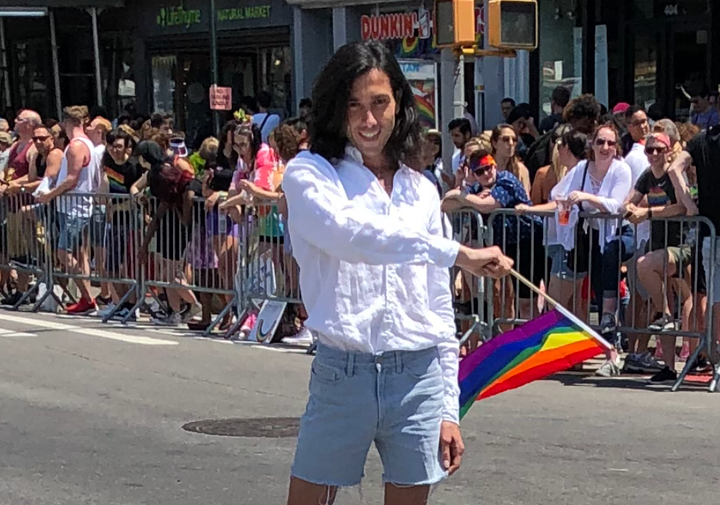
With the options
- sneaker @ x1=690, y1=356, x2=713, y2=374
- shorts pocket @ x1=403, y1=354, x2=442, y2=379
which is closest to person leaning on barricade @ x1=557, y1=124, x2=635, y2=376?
sneaker @ x1=690, y1=356, x2=713, y2=374

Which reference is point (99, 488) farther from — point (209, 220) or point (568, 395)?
point (209, 220)

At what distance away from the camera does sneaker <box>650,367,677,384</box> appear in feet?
31.8

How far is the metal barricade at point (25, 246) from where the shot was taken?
14656 mm

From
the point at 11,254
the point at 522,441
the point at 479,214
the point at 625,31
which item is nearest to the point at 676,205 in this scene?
the point at 479,214

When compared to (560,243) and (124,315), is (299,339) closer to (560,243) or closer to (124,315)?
(124,315)

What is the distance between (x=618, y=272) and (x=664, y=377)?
2.93ft

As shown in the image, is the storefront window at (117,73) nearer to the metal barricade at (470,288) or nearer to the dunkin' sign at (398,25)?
the dunkin' sign at (398,25)

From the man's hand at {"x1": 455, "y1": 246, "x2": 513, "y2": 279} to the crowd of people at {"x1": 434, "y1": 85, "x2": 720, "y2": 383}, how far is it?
19.2 ft

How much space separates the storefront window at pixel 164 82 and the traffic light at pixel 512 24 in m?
16.7

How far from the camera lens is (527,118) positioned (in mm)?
16422

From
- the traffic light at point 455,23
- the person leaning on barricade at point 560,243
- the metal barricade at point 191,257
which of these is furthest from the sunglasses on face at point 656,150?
the metal barricade at point 191,257

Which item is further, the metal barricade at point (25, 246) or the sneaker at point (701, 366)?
the metal barricade at point (25, 246)

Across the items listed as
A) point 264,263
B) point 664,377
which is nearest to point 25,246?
point 264,263

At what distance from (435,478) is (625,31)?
1878 centimetres
